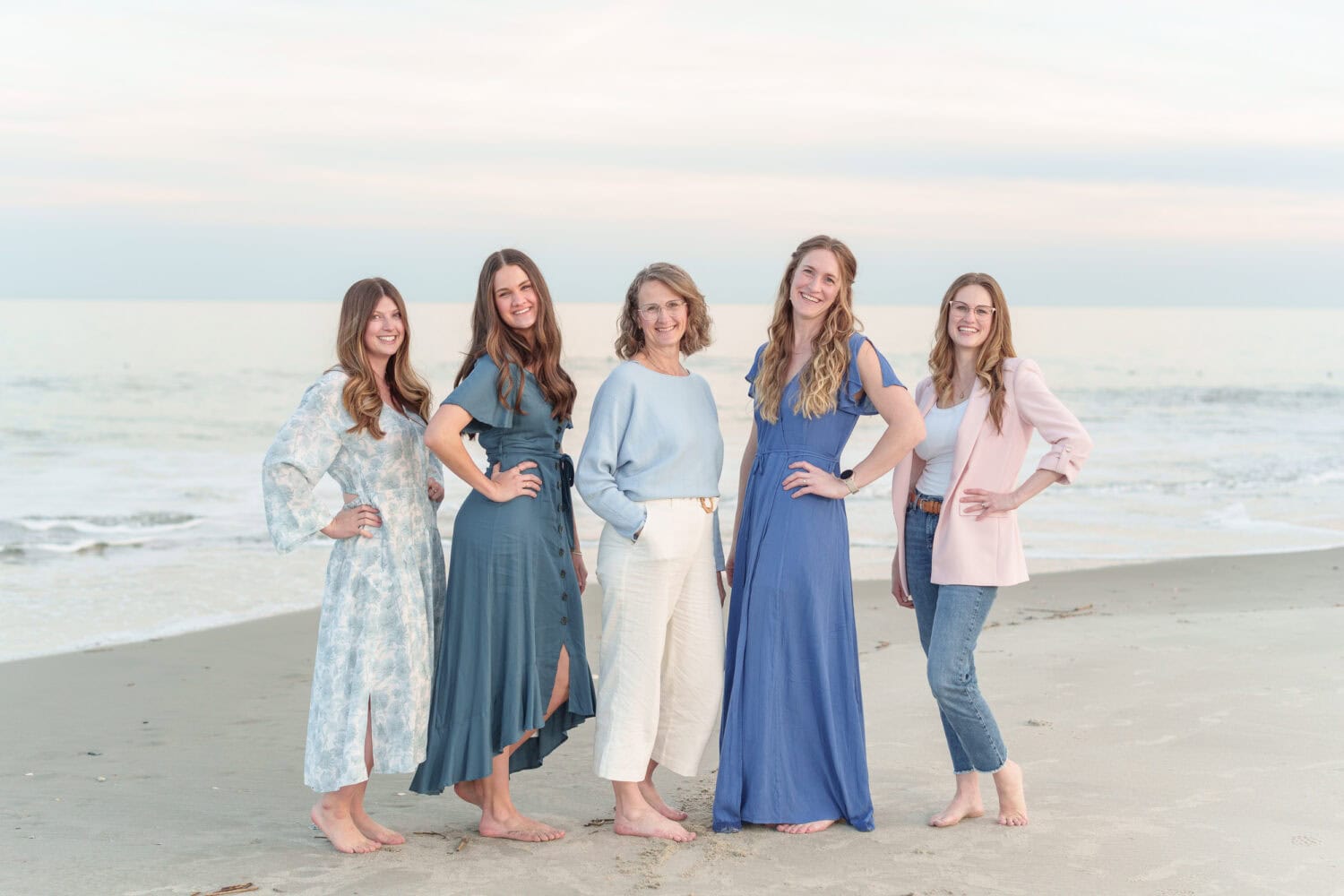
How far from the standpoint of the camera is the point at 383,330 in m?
3.98

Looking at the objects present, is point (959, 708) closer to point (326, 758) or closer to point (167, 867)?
point (326, 758)

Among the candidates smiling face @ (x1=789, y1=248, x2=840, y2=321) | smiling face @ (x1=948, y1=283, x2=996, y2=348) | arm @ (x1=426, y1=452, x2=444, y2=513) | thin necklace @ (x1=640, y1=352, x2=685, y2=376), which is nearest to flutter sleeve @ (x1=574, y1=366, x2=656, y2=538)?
thin necklace @ (x1=640, y1=352, x2=685, y2=376)

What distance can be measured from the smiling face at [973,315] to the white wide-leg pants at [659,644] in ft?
3.51

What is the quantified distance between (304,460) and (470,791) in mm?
1308

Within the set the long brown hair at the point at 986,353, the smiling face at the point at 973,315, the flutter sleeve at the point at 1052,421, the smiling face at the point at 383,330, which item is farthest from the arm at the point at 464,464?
the flutter sleeve at the point at 1052,421

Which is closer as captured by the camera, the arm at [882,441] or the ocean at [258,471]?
the arm at [882,441]

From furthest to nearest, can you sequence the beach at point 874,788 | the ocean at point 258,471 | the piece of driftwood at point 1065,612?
the ocean at point 258,471
the piece of driftwood at point 1065,612
the beach at point 874,788

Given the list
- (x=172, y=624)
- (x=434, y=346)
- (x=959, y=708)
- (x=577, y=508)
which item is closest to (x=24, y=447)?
(x=577, y=508)

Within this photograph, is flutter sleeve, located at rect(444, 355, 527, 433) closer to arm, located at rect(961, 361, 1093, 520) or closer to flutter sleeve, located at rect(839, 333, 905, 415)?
flutter sleeve, located at rect(839, 333, 905, 415)

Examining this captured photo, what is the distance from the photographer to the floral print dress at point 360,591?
3.86 metres

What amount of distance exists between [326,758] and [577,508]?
1001 centimetres

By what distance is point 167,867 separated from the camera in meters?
3.80

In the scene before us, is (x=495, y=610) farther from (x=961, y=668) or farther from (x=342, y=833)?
(x=961, y=668)

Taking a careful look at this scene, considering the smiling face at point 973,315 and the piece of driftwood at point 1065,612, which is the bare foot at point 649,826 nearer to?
the smiling face at point 973,315
